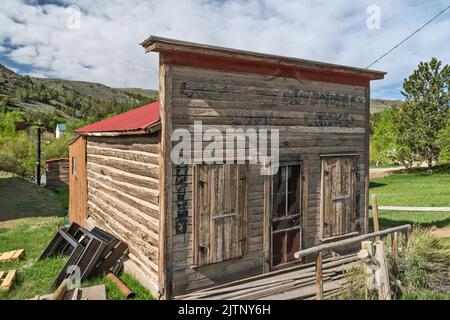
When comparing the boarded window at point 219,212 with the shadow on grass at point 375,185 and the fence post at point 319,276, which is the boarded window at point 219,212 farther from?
the shadow on grass at point 375,185

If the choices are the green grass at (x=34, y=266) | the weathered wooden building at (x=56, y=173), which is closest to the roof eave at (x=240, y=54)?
the green grass at (x=34, y=266)

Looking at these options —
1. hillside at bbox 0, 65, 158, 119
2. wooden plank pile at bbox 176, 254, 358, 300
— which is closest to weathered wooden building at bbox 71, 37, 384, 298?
wooden plank pile at bbox 176, 254, 358, 300

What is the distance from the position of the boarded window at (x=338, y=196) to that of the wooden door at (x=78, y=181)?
7791 mm

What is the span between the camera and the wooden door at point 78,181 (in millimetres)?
11359

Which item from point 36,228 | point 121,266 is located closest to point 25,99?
point 36,228

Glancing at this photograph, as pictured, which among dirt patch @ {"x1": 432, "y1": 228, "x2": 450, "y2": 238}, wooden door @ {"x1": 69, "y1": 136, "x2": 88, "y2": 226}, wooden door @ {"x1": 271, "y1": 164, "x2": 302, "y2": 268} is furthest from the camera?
wooden door @ {"x1": 69, "y1": 136, "x2": 88, "y2": 226}

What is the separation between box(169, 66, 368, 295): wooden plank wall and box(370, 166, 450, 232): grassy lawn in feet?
17.8

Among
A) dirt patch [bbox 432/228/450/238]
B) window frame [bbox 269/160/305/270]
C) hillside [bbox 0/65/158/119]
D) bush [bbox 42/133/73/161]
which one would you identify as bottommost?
dirt patch [bbox 432/228/450/238]

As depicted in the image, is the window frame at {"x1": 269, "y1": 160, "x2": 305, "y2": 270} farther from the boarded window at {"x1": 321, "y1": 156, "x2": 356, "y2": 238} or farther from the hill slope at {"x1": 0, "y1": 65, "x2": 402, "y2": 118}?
the hill slope at {"x1": 0, "y1": 65, "x2": 402, "y2": 118}

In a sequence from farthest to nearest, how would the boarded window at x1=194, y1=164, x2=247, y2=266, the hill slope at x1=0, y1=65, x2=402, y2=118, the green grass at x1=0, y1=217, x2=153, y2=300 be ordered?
the hill slope at x1=0, y1=65, x2=402, y2=118, the green grass at x1=0, y1=217, x2=153, y2=300, the boarded window at x1=194, y1=164, x2=247, y2=266

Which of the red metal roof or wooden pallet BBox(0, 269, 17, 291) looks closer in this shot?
the red metal roof

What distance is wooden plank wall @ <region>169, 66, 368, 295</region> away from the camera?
245 inches

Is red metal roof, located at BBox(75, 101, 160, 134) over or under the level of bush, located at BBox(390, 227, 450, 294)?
over

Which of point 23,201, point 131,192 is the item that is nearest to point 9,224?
point 23,201
